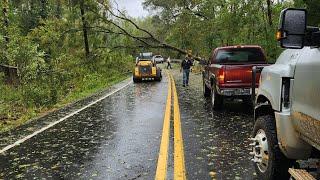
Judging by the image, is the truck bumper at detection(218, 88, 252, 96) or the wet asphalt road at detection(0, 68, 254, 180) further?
the truck bumper at detection(218, 88, 252, 96)

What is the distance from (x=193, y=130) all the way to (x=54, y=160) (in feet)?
11.8

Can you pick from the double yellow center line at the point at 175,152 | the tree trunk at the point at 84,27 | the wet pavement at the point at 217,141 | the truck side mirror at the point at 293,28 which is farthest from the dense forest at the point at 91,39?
the truck side mirror at the point at 293,28

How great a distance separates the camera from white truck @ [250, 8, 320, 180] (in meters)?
3.86

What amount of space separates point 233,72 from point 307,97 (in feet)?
27.7

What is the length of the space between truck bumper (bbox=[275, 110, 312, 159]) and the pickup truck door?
0.13 meters

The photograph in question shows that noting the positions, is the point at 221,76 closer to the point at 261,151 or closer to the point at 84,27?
the point at 261,151

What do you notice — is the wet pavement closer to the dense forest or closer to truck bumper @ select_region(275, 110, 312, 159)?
truck bumper @ select_region(275, 110, 312, 159)

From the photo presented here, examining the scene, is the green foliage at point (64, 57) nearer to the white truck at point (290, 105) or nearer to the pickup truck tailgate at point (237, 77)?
the pickup truck tailgate at point (237, 77)

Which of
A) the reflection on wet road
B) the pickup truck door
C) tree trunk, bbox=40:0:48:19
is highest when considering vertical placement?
tree trunk, bbox=40:0:48:19

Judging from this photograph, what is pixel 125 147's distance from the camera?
829 cm

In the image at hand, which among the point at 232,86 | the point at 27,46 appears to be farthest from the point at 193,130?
the point at 27,46

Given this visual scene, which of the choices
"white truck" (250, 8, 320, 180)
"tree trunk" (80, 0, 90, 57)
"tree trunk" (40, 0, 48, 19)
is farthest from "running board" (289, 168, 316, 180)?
"tree trunk" (40, 0, 48, 19)

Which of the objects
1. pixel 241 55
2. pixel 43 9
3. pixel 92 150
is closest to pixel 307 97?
pixel 92 150

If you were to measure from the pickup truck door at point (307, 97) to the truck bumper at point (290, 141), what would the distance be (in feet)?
0.42
